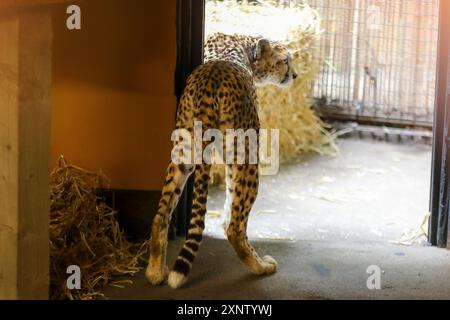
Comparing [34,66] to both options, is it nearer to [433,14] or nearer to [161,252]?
[161,252]

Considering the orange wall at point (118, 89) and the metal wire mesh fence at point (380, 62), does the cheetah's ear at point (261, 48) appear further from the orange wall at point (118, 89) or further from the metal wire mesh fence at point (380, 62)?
the metal wire mesh fence at point (380, 62)

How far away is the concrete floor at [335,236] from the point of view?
13.9 ft

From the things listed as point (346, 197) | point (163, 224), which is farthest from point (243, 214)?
point (346, 197)

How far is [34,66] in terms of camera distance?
3.39 metres

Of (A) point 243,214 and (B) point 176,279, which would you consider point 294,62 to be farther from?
(B) point 176,279

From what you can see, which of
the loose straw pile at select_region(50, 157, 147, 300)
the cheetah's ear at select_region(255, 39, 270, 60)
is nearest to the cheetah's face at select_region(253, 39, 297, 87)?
the cheetah's ear at select_region(255, 39, 270, 60)

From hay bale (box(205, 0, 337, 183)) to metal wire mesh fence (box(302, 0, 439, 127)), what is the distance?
349 mm

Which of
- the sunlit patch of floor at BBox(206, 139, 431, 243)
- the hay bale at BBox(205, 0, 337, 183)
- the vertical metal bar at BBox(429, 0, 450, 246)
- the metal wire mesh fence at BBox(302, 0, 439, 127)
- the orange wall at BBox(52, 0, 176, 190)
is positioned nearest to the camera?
the orange wall at BBox(52, 0, 176, 190)

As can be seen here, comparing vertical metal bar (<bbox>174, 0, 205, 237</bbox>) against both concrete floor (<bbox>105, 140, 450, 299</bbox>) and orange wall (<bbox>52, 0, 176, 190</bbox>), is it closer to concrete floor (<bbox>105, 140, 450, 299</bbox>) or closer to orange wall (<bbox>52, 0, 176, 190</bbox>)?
orange wall (<bbox>52, 0, 176, 190</bbox>)

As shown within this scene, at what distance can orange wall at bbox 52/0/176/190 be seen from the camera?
4.81m

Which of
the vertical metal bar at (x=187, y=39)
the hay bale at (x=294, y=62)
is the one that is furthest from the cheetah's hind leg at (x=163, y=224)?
the hay bale at (x=294, y=62)

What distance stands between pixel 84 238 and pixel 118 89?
3.28 ft

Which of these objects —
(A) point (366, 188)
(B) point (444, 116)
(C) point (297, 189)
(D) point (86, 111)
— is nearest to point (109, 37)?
(D) point (86, 111)
